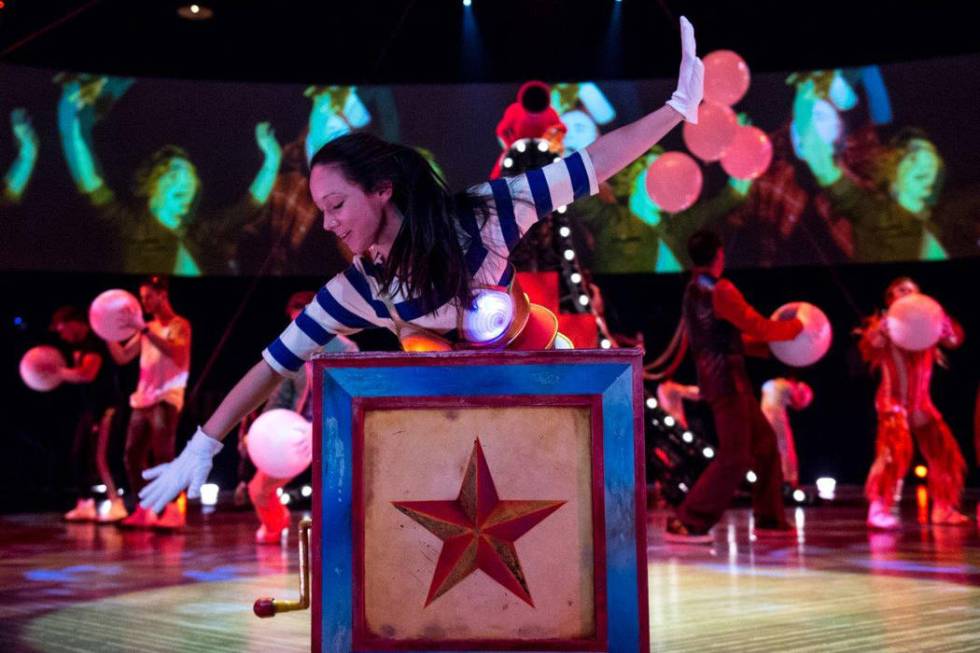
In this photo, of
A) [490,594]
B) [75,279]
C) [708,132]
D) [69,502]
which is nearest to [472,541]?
[490,594]

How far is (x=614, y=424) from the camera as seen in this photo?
6.49 ft

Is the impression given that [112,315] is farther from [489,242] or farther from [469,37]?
[469,37]

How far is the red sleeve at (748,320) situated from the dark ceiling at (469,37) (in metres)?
4.63

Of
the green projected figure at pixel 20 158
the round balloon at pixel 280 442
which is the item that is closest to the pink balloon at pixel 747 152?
the round balloon at pixel 280 442

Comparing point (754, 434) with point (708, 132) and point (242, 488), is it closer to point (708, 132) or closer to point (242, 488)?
point (708, 132)

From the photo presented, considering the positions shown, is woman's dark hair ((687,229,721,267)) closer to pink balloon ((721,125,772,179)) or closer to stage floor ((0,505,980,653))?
Answer: pink balloon ((721,125,772,179))

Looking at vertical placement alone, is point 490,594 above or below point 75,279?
below

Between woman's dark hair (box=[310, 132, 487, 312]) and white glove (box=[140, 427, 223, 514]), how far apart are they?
1.72 feet

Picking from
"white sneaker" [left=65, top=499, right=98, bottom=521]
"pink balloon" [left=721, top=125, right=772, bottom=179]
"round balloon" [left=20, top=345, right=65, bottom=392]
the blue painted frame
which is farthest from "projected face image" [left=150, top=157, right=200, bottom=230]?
the blue painted frame

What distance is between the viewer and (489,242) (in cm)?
230

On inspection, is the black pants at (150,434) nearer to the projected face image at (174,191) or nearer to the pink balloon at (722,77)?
the projected face image at (174,191)

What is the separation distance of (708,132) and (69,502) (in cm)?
672

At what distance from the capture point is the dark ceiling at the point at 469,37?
1016 centimetres

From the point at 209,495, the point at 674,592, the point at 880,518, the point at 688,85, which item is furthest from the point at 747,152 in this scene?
the point at 209,495
